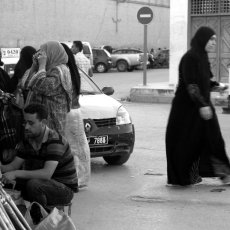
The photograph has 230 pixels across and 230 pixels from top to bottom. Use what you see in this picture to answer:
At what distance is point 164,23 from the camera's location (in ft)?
180

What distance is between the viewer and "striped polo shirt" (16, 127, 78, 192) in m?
5.63

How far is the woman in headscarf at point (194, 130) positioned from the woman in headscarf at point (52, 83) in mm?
1373

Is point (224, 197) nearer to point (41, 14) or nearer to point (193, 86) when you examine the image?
point (193, 86)

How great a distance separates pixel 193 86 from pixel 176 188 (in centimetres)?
123

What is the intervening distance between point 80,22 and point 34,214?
131 ft

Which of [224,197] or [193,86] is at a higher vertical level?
[193,86]

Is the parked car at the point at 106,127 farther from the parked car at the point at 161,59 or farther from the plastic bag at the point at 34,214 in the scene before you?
the parked car at the point at 161,59

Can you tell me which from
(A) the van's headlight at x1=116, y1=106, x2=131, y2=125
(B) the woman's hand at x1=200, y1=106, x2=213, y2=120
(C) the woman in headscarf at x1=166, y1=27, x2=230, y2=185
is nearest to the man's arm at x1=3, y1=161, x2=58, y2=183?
(B) the woman's hand at x1=200, y1=106, x2=213, y2=120

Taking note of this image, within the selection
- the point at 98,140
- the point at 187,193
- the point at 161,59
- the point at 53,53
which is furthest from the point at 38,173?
the point at 161,59

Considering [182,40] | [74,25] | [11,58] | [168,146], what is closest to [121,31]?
[74,25]

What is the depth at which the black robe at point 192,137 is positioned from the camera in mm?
7801

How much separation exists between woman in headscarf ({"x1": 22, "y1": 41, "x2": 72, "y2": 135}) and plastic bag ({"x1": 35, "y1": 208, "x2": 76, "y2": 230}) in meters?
2.31

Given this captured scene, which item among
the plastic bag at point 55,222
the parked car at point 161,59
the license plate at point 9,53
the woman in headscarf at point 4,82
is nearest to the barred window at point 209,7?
the license plate at point 9,53

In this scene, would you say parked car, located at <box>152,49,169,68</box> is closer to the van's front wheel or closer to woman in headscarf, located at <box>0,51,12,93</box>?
the van's front wheel
